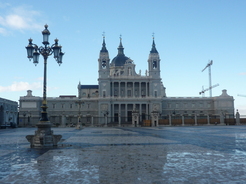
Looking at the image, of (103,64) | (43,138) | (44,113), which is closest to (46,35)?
(44,113)

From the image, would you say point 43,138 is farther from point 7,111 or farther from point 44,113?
point 7,111

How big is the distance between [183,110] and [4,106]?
54.1 metres

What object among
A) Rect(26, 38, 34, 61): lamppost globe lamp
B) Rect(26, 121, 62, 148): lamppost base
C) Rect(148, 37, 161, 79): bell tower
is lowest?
Rect(26, 121, 62, 148): lamppost base

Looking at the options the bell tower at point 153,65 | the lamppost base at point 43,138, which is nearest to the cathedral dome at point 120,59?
the bell tower at point 153,65

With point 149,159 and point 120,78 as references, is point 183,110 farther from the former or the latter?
point 149,159

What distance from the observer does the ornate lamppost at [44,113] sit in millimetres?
15875

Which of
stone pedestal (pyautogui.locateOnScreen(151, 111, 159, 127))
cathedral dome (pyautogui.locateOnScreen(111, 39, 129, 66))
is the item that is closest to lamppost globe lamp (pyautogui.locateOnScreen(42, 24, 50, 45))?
stone pedestal (pyautogui.locateOnScreen(151, 111, 159, 127))

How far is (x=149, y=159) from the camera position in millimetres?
10594

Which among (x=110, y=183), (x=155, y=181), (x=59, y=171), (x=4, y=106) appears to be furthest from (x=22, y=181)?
(x=4, y=106)

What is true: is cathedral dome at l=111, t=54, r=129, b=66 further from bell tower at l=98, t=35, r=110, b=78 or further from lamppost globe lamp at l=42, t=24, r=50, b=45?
lamppost globe lamp at l=42, t=24, r=50, b=45

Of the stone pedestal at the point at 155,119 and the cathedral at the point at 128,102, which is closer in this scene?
the stone pedestal at the point at 155,119

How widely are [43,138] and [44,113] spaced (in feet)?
5.00

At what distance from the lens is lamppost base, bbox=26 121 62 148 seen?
620 inches

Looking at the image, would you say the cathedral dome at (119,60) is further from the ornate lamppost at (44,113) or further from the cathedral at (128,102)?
the ornate lamppost at (44,113)
